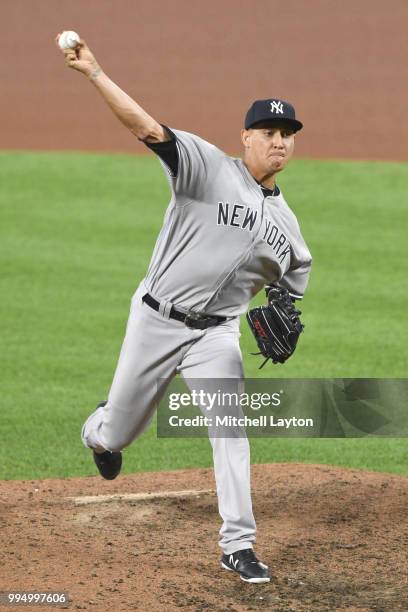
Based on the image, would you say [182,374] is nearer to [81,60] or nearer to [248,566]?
[248,566]

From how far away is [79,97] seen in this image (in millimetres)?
20297

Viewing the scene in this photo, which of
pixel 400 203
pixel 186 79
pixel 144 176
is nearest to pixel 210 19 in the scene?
pixel 186 79

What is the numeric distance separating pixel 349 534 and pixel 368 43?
16.3m

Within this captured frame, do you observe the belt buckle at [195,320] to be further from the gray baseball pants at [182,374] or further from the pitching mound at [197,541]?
the pitching mound at [197,541]

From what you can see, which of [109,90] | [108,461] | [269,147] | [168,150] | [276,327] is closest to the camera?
[109,90]

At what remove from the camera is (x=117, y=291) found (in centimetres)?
1110

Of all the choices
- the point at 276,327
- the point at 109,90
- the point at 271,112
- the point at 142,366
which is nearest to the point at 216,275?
the point at 276,327

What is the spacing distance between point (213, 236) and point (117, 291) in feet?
20.3

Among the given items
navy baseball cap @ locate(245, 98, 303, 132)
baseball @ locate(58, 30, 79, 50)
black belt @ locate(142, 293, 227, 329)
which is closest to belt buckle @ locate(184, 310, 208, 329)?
black belt @ locate(142, 293, 227, 329)

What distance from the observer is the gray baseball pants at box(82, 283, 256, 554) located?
16.0ft

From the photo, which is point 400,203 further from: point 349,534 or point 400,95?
point 349,534

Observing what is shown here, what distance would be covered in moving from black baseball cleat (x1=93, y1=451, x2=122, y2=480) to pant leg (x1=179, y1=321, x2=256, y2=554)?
0.93 meters

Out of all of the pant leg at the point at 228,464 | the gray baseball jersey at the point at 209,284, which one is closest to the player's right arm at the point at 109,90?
the gray baseball jersey at the point at 209,284

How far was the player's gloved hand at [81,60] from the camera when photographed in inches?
178
